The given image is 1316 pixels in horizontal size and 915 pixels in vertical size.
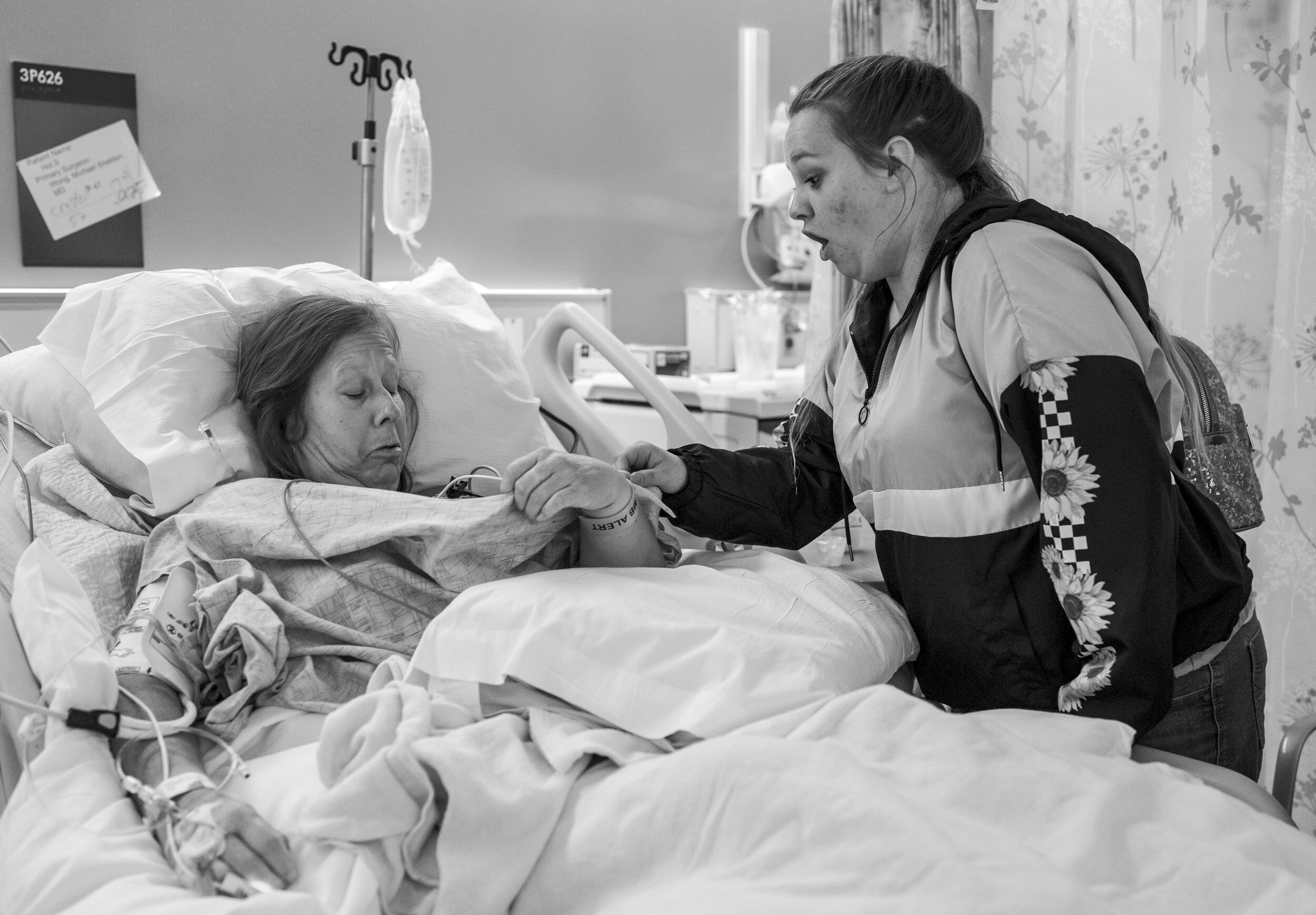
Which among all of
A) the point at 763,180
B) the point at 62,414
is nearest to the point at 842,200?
the point at 62,414

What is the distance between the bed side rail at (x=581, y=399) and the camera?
199 centimetres

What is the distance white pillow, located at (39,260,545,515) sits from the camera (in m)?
1.45

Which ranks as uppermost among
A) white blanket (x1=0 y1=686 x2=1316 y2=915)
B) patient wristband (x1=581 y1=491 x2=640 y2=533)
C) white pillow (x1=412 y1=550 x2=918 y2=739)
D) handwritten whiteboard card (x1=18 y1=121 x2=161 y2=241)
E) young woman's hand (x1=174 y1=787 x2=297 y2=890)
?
handwritten whiteboard card (x1=18 y1=121 x2=161 y2=241)

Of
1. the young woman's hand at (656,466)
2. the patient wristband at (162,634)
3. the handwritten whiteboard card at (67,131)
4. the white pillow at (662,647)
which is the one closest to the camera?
the white pillow at (662,647)

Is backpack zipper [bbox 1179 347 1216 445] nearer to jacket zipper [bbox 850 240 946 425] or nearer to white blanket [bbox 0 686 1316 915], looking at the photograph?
jacket zipper [bbox 850 240 946 425]

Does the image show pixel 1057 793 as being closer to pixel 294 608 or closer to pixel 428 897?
pixel 428 897

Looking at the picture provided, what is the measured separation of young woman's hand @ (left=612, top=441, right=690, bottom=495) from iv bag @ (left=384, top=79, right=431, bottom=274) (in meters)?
1.12

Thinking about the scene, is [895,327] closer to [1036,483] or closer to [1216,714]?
[1036,483]

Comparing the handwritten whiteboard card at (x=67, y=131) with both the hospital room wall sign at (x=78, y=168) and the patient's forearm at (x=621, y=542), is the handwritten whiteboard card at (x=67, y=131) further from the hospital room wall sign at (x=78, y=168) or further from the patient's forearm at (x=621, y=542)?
the patient's forearm at (x=621, y=542)

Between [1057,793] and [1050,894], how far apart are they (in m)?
0.16

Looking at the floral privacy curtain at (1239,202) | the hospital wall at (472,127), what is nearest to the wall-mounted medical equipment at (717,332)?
the hospital wall at (472,127)

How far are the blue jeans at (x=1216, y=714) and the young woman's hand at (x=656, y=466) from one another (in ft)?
2.08

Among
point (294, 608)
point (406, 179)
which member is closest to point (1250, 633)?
point (294, 608)

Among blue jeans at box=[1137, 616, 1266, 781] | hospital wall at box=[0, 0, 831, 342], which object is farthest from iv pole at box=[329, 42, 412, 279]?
blue jeans at box=[1137, 616, 1266, 781]
